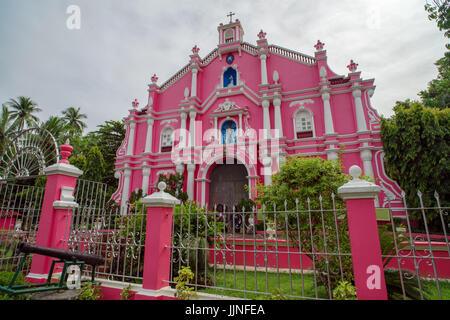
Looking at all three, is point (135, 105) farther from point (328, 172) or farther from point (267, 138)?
point (328, 172)

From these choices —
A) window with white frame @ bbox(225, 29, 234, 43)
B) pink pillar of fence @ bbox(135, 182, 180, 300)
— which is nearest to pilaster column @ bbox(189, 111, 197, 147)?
window with white frame @ bbox(225, 29, 234, 43)

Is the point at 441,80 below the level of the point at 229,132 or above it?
above

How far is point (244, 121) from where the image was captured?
39.3 feet

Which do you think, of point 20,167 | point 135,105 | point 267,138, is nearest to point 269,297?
point 20,167

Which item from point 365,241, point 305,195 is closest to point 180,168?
point 305,195

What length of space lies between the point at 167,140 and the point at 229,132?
3931 mm

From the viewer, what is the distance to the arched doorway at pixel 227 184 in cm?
1156

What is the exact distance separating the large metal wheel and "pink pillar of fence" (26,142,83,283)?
77 cm

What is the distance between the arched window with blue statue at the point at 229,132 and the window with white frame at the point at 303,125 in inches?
122

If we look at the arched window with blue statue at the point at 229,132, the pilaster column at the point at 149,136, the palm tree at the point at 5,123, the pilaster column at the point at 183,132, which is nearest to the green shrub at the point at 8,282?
the pilaster column at the point at 183,132

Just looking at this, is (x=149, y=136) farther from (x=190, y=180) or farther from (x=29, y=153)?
(x=29, y=153)

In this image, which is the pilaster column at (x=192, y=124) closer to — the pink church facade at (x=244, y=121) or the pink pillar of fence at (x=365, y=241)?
the pink church facade at (x=244, y=121)

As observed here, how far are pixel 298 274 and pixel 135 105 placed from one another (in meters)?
13.4

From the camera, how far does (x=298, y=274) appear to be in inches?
220
